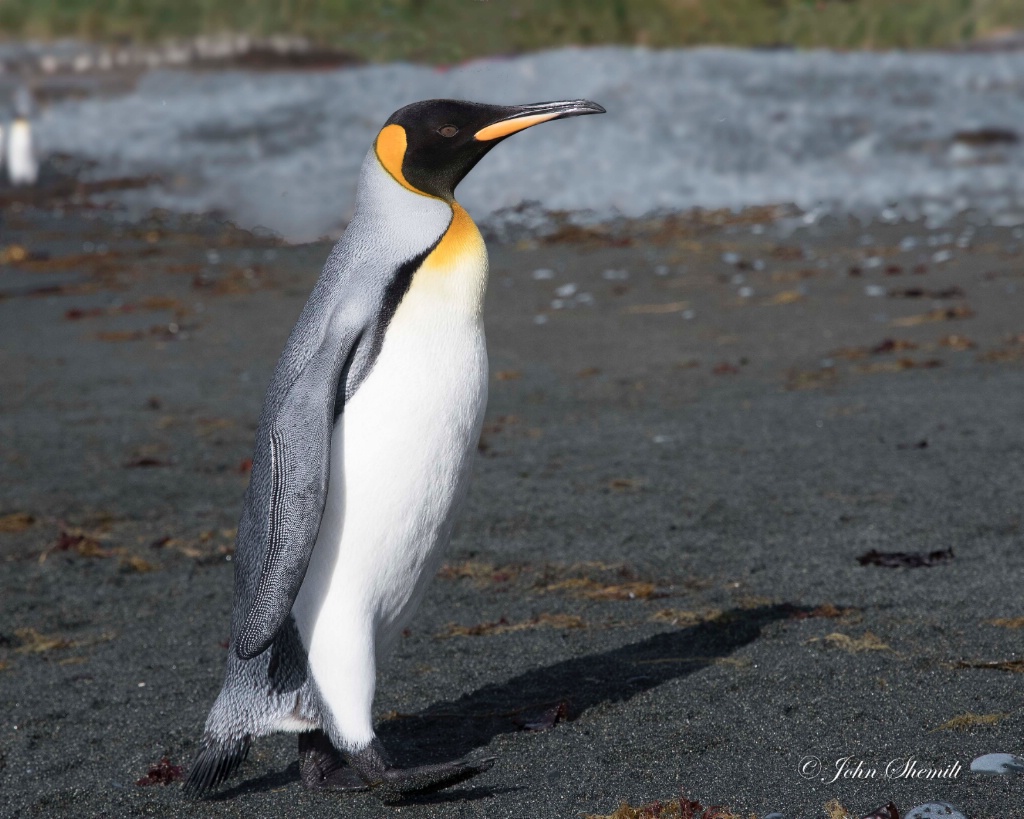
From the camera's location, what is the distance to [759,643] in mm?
3262

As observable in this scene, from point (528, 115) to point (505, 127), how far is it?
6 centimetres

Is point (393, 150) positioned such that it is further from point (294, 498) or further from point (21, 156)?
point (21, 156)

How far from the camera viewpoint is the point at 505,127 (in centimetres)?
271

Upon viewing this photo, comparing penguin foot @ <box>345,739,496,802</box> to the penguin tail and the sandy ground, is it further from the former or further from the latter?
the penguin tail

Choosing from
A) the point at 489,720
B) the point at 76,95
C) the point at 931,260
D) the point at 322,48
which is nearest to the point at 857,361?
the point at 931,260

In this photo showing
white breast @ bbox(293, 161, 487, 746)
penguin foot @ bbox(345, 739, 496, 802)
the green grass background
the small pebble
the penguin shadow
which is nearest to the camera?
the small pebble

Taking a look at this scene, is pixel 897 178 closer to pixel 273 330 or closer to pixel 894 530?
pixel 273 330

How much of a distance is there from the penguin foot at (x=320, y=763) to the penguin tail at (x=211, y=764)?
14cm

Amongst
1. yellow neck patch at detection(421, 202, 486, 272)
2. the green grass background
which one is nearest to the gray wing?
yellow neck patch at detection(421, 202, 486, 272)

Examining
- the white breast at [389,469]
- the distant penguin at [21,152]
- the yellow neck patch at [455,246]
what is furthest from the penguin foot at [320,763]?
the distant penguin at [21,152]

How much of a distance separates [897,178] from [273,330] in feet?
24.4

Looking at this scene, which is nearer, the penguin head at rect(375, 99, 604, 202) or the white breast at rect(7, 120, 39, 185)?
the penguin head at rect(375, 99, 604, 202)

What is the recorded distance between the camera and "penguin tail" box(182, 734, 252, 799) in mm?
2678

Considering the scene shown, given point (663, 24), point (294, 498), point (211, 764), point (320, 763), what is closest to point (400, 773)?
point (320, 763)
